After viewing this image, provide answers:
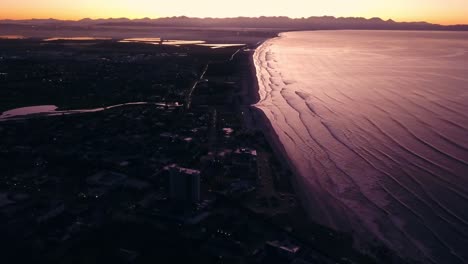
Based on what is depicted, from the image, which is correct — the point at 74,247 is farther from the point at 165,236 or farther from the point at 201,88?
the point at 201,88

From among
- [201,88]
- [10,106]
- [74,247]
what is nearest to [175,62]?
[201,88]

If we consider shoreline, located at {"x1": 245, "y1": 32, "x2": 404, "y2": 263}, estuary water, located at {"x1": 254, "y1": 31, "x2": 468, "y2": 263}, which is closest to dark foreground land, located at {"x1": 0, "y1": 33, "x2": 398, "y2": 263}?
shoreline, located at {"x1": 245, "y1": 32, "x2": 404, "y2": 263}

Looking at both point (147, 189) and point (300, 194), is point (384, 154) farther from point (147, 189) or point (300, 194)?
point (147, 189)

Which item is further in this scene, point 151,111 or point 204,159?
point 151,111

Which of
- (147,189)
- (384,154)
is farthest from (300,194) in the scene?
(384,154)

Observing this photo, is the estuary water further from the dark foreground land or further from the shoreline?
the dark foreground land

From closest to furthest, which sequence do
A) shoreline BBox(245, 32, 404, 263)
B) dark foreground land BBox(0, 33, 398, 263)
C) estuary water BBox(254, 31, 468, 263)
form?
dark foreground land BBox(0, 33, 398, 263) → shoreline BBox(245, 32, 404, 263) → estuary water BBox(254, 31, 468, 263)

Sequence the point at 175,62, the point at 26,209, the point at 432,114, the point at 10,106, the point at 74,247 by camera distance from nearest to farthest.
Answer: the point at 74,247, the point at 26,209, the point at 432,114, the point at 10,106, the point at 175,62
